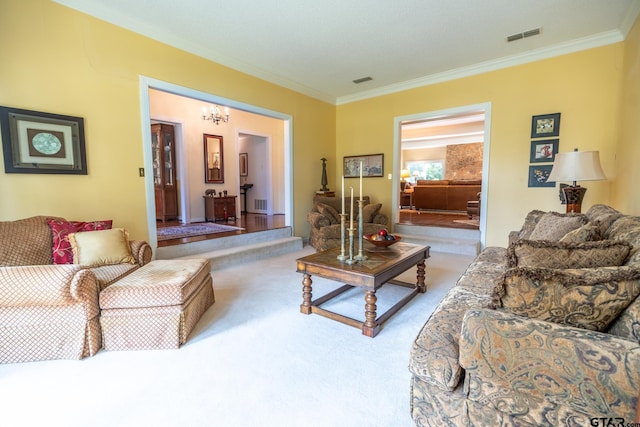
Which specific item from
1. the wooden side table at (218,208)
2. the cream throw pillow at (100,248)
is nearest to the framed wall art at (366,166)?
the wooden side table at (218,208)

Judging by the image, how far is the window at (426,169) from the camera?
40.2 feet

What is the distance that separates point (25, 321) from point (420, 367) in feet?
7.97

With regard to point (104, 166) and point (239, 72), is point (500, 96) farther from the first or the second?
point (104, 166)

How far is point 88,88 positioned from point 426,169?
39.8ft

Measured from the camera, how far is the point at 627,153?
312 cm

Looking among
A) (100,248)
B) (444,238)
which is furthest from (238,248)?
(444,238)

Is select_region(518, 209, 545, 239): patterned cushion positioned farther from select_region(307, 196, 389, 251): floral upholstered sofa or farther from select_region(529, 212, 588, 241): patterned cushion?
select_region(307, 196, 389, 251): floral upholstered sofa

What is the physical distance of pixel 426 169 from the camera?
500 inches

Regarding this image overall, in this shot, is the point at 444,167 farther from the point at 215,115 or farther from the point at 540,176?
the point at 215,115

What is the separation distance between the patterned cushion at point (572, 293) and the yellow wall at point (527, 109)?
366cm

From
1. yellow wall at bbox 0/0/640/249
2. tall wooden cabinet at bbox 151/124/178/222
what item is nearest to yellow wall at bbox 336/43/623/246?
yellow wall at bbox 0/0/640/249

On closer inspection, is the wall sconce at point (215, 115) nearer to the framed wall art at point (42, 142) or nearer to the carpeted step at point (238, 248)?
the carpeted step at point (238, 248)

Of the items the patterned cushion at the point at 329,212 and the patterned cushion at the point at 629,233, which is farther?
the patterned cushion at the point at 329,212

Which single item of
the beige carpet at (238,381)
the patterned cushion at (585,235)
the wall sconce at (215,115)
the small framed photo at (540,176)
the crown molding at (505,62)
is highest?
the crown molding at (505,62)
